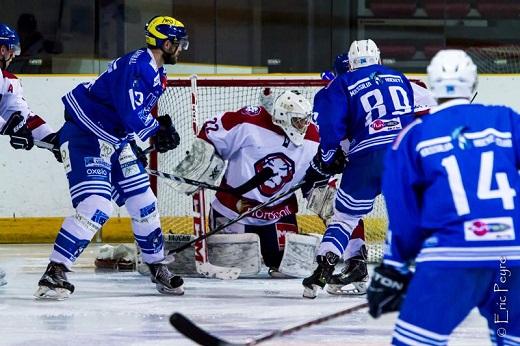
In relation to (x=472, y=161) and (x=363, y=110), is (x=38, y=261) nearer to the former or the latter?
(x=363, y=110)

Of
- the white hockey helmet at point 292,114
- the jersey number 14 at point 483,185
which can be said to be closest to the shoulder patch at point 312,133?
the white hockey helmet at point 292,114

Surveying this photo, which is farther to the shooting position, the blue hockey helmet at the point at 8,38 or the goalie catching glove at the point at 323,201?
the goalie catching glove at the point at 323,201

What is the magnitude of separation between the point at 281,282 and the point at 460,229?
3402 mm

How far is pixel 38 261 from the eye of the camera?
700 centimetres

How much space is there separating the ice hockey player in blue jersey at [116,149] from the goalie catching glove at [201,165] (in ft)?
1.25

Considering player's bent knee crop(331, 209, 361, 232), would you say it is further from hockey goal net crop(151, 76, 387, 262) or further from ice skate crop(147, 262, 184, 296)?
hockey goal net crop(151, 76, 387, 262)

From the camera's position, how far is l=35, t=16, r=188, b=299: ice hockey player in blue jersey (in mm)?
5508

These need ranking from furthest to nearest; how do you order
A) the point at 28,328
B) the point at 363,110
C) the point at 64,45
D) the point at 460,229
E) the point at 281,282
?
the point at 64,45
the point at 281,282
the point at 363,110
the point at 28,328
the point at 460,229

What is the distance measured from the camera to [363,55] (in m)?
5.66

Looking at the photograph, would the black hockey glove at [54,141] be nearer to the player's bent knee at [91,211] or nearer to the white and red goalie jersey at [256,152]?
the player's bent knee at [91,211]

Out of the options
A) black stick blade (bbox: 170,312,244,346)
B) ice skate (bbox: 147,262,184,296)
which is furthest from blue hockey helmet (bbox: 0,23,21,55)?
black stick blade (bbox: 170,312,244,346)

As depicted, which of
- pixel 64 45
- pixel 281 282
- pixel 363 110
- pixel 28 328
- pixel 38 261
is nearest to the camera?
pixel 28 328

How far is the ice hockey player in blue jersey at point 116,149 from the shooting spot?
551 cm

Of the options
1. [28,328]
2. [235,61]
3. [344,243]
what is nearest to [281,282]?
[344,243]
